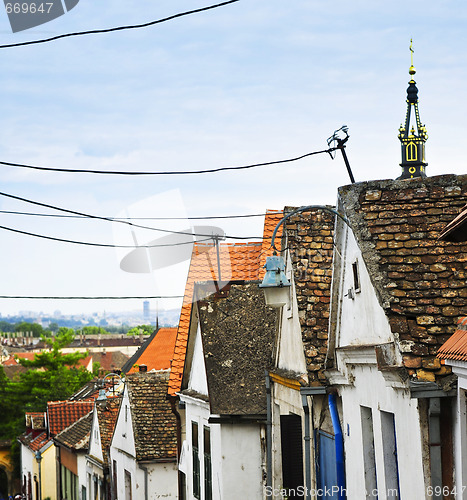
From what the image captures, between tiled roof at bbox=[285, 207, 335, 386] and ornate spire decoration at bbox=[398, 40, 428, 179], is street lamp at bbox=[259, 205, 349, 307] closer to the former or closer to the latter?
tiled roof at bbox=[285, 207, 335, 386]

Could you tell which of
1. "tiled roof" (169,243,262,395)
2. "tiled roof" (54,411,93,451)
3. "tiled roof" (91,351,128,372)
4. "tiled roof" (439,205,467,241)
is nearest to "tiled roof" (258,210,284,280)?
"tiled roof" (169,243,262,395)

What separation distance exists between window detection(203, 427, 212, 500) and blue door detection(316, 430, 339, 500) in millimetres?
4037

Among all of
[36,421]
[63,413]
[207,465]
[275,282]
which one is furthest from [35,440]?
[275,282]

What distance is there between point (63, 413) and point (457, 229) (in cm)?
3458

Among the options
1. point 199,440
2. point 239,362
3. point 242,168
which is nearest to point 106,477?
point 199,440

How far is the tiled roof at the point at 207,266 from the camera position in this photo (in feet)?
61.4

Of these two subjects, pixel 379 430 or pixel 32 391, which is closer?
pixel 379 430

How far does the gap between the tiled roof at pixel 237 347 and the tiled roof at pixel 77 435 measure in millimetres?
17848

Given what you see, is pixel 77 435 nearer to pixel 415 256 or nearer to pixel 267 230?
pixel 267 230

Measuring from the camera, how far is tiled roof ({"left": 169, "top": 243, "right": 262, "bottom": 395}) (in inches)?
737

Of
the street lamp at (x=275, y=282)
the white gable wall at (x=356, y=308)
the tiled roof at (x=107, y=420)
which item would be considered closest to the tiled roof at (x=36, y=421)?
the tiled roof at (x=107, y=420)

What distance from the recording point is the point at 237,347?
16.0m

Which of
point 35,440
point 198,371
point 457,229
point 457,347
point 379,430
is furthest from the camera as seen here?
point 35,440

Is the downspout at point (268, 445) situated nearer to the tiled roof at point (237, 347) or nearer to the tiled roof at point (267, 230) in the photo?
the tiled roof at point (237, 347)
